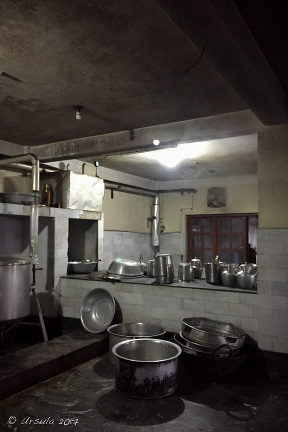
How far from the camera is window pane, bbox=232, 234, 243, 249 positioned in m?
9.48

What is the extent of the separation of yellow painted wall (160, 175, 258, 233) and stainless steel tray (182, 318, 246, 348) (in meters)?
5.00

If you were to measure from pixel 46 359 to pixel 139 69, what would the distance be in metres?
3.57

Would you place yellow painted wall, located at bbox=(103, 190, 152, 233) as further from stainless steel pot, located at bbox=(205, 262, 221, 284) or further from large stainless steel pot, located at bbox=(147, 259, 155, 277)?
stainless steel pot, located at bbox=(205, 262, 221, 284)

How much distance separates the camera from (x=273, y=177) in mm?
4547

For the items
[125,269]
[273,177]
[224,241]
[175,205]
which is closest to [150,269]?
[125,269]

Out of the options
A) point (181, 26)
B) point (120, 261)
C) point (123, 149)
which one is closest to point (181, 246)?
point (120, 261)

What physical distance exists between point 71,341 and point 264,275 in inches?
113

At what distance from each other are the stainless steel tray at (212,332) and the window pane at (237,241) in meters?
4.90

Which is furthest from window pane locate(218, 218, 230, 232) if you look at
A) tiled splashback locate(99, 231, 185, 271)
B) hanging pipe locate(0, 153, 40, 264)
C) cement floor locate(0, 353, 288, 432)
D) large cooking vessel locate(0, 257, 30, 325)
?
large cooking vessel locate(0, 257, 30, 325)

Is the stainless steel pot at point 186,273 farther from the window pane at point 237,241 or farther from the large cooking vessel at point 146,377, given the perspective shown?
the window pane at point 237,241

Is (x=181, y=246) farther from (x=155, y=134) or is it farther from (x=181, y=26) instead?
(x=181, y=26)

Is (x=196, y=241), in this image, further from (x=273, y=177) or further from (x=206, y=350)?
(x=206, y=350)

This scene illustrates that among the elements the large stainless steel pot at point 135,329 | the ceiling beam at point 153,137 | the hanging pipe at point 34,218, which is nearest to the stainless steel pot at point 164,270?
the large stainless steel pot at point 135,329

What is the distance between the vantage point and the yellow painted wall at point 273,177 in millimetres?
4488
